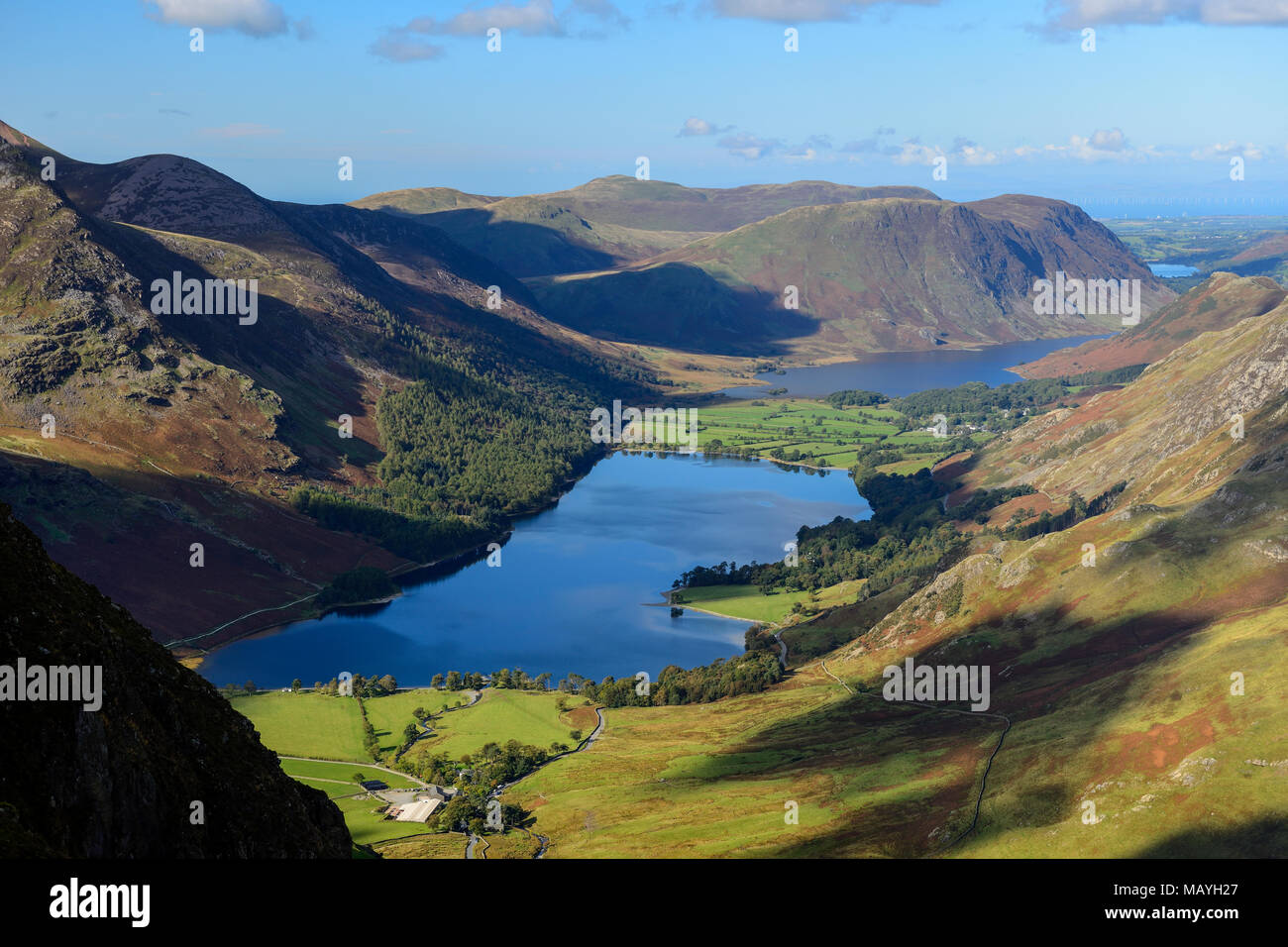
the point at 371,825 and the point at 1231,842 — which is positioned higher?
the point at 1231,842

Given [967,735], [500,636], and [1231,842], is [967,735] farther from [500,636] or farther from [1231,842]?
[500,636]

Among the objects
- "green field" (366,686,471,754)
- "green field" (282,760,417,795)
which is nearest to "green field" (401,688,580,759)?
"green field" (366,686,471,754)

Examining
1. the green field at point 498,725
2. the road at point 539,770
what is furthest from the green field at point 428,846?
the green field at point 498,725

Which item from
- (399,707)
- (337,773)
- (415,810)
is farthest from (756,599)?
(415,810)

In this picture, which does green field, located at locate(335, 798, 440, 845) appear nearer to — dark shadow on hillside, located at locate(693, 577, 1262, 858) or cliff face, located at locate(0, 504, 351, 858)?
dark shadow on hillside, located at locate(693, 577, 1262, 858)
